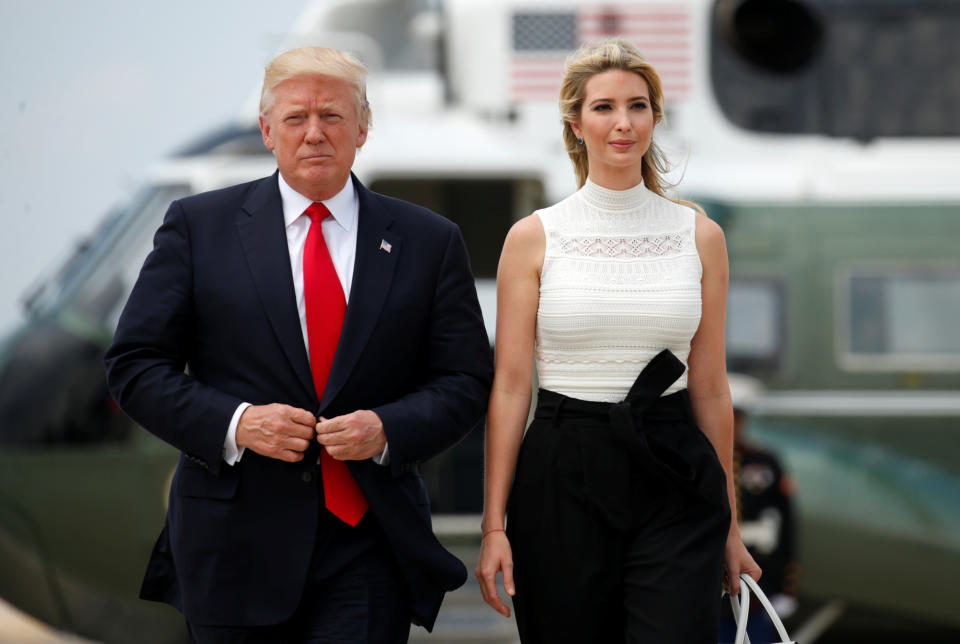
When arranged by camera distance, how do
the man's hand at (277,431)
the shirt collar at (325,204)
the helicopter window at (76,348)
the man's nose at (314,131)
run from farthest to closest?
the helicopter window at (76,348) < the shirt collar at (325,204) < the man's nose at (314,131) < the man's hand at (277,431)

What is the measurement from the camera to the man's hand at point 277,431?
81.2 inches

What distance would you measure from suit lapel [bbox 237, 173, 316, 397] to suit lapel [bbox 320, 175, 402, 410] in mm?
62

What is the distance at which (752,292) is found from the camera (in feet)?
17.5

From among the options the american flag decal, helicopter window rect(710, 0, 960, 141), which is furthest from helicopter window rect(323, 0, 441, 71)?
helicopter window rect(710, 0, 960, 141)

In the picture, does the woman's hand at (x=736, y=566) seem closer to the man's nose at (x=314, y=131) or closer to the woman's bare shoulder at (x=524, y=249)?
the woman's bare shoulder at (x=524, y=249)

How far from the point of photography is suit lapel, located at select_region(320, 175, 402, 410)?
2160 millimetres

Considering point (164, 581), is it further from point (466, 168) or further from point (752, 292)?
point (752, 292)

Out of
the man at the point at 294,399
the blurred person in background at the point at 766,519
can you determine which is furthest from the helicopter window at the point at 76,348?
the man at the point at 294,399

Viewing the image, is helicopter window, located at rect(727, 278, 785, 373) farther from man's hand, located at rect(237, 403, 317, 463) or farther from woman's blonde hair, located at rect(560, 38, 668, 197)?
man's hand, located at rect(237, 403, 317, 463)

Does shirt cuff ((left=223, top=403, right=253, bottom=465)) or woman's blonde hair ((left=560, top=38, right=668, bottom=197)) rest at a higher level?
woman's blonde hair ((left=560, top=38, right=668, bottom=197))

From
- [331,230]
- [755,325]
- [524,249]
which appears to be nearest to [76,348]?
[755,325]

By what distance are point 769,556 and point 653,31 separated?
2442 millimetres

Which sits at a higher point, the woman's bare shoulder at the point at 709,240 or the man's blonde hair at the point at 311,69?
the man's blonde hair at the point at 311,69

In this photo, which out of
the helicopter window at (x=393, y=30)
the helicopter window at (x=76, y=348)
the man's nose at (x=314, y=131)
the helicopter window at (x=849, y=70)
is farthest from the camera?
the helicopter window at (x=393, y=30)
